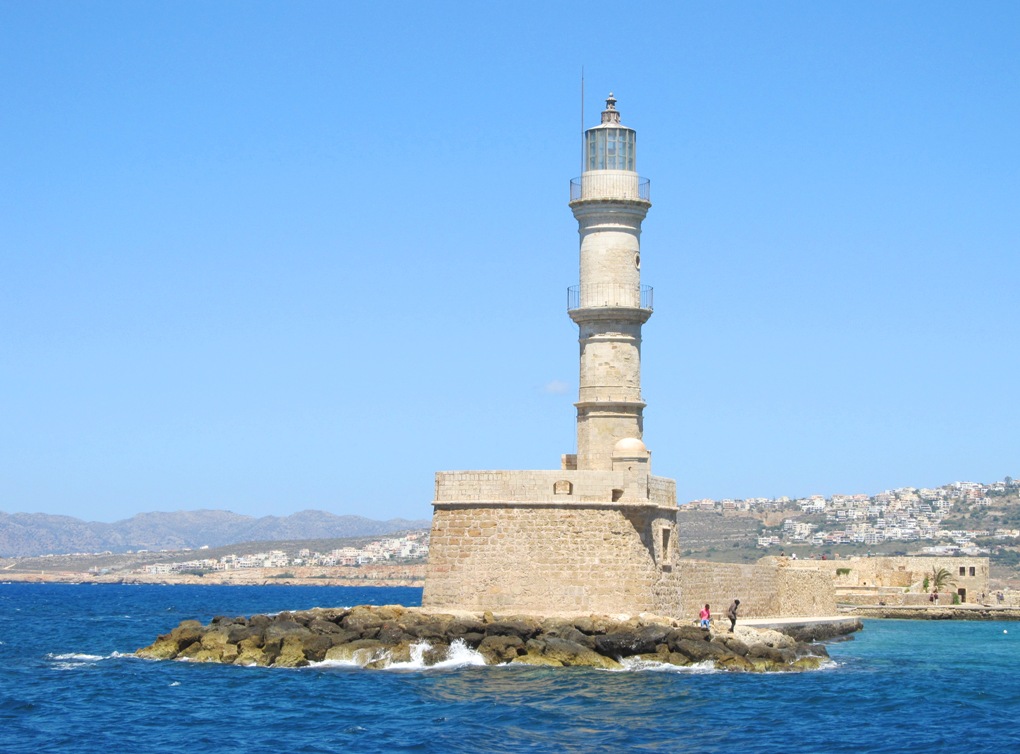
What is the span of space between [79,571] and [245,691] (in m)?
139

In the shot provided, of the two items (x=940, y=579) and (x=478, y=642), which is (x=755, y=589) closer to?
(x=478, y=642)

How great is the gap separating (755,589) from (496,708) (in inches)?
545

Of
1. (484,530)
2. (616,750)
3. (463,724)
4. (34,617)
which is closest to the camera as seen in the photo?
(616,750)

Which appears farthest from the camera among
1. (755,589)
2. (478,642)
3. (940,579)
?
(940,579)

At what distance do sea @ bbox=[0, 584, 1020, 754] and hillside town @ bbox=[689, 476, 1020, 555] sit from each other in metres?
66.7

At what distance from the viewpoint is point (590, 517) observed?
81.8 feet

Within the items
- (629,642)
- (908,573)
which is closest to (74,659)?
(629,642)

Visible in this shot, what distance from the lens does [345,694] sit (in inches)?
821

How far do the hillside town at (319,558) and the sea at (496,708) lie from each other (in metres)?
108

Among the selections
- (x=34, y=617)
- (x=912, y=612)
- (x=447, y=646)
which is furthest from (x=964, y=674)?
(x=34, y=617)

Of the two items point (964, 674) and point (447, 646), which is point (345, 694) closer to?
point (447, 646)

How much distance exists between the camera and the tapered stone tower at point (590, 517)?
24.8 m

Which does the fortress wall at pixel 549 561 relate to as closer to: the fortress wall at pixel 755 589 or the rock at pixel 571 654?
the rock at pixel 571 654

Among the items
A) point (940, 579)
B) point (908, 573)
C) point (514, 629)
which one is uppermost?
point (908, 573)
